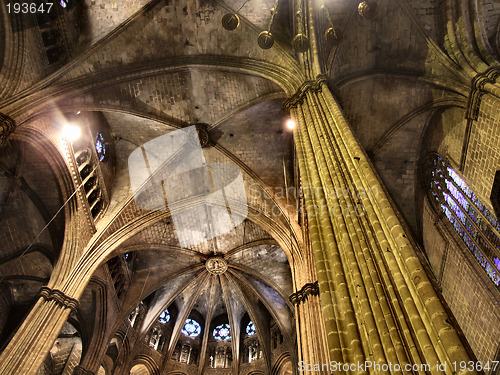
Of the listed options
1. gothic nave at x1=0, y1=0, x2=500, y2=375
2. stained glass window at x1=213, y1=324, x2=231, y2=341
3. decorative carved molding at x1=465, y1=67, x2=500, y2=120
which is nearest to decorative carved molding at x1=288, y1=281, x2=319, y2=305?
gothic nave at x1=0, y1=0, x2=500, y2=375

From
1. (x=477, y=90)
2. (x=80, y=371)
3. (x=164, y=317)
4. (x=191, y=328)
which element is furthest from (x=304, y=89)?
(x=191, y=328)

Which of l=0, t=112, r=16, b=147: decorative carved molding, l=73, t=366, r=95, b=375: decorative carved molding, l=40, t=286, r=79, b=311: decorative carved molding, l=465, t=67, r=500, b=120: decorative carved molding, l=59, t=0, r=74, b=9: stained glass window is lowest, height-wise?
l=73, t=366, r=95, b=375: decorative carved molding

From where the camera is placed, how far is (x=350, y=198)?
5.27 m

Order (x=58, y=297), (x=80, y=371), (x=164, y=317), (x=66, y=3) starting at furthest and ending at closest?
(x=164, y=317) < (x=80, y=371) < (x=66, y=3) < (x=58, y=297)

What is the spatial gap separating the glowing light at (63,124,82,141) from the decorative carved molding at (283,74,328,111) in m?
6.67

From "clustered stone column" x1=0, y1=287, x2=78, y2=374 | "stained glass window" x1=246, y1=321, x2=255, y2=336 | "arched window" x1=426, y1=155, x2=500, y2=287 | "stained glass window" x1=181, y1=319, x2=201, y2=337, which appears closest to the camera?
"clustered stone column" x1=0, y1=287, x2=78, y2=374

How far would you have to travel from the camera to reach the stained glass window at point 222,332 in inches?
666

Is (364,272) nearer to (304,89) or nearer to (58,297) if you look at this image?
(304,89)

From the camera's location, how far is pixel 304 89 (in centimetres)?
855

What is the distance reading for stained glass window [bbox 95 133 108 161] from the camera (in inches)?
503

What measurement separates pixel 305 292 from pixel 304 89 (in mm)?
4814

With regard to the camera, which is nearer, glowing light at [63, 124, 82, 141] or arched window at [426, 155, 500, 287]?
arched window at [426, 155, 500, 287]

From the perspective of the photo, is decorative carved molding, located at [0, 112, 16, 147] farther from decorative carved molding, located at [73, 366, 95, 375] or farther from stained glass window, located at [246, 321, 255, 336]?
stained glass window, located at [246, 321, 255, 336]

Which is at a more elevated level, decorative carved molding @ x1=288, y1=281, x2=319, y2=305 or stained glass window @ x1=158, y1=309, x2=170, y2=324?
stained glass window @ x1=158, y1=309, x2=170, y2=324
